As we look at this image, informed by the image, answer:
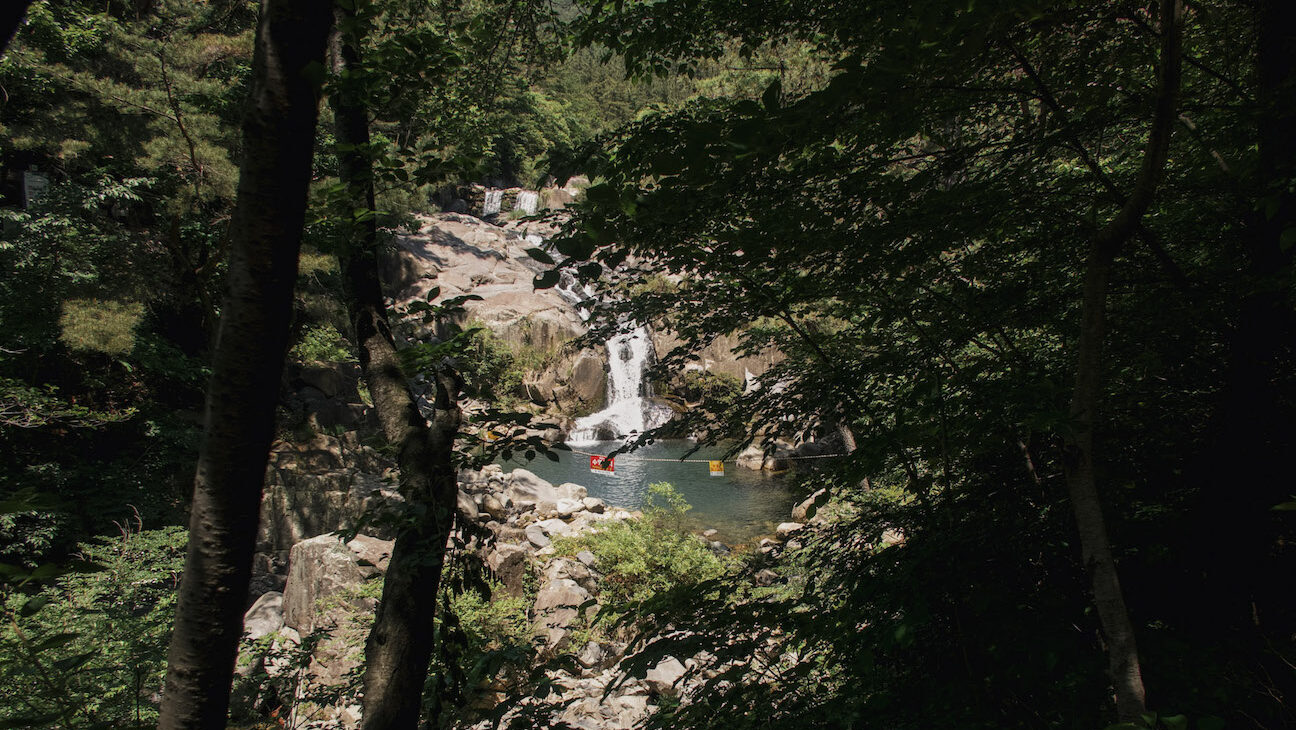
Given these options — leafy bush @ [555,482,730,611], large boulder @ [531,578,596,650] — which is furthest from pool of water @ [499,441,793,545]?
large boulder @ [531,578,596,650]

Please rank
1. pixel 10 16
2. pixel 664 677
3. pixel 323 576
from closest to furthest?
1. pixel 10 16
2. pixel 664 677
3. pixel 323 576

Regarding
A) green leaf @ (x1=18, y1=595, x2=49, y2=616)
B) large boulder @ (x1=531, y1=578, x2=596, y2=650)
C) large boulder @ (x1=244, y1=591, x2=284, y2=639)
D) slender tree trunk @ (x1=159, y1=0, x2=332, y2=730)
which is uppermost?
slender tree trunk @ (x1=159, y1=0, x2=332, y2=730)

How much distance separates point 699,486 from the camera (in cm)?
1329

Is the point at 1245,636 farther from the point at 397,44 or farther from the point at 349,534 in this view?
the point at 397,44

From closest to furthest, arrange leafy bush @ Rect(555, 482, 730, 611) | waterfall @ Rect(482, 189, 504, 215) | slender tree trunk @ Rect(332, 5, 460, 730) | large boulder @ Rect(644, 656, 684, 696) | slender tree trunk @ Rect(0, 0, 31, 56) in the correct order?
slender tree trunk @ Rect(0, 0, 31, 56), slender tree trunk @ Rect(332, 5, 460, 730), large boulder @ Rect(644, 656, 684, 696), leafy bush @ Rect(555, 482, 730, 611), waterfall @ Rect(482, 189, 504, 215)

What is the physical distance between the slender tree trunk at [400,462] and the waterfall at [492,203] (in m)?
29.5

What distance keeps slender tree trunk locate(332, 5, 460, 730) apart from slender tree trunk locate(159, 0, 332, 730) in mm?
761

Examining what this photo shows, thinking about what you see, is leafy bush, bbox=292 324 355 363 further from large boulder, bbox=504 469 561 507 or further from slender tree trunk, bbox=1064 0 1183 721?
slender tree trunk, bbox=1064 0 1183 721

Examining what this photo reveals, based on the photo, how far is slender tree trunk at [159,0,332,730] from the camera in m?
0.92

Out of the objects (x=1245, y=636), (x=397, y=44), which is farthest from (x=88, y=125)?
(x=1245, y=636)

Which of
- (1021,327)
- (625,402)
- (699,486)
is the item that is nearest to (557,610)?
(1021,327)

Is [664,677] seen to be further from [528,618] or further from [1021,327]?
[1021,327]

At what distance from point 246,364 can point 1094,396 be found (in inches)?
67.0

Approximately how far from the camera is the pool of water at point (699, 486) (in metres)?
10.8
